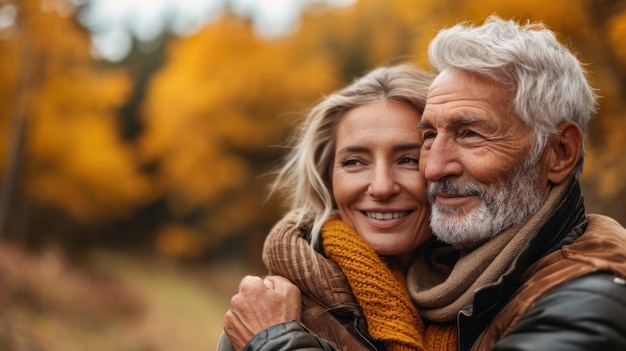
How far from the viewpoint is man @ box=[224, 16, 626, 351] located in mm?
2344

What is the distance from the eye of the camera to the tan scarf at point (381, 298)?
2.63 m

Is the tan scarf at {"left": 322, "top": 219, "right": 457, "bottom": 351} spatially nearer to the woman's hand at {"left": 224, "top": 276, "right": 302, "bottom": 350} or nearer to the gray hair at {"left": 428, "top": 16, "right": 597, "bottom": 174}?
the woman's hand at {"left": 224, "top": 276, "right": 302, "bottom": 350}

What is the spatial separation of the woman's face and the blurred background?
251cm

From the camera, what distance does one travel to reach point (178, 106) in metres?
27.1

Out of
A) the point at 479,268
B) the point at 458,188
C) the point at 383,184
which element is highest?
the point at 383,184

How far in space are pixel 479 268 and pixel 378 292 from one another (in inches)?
17.4

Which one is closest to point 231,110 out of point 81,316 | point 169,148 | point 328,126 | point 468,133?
point 169,148

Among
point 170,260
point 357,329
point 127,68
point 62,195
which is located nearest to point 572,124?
point 357,329

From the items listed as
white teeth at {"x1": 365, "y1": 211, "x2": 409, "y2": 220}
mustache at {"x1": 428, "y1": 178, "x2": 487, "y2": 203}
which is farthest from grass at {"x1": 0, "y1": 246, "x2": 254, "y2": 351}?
mustache at {"x1": 428, "y1": 178, "x2": 487, "y2": 203}

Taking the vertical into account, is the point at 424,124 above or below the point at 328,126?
below

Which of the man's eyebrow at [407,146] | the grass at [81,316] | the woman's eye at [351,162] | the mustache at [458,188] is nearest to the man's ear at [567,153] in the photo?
the mustache at [458,188]

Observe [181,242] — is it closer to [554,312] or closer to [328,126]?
[328,126]

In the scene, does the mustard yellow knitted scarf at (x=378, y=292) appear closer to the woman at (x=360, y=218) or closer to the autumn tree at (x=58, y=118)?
the woman at (x=360, y=218)

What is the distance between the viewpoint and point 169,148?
29.1 metres
